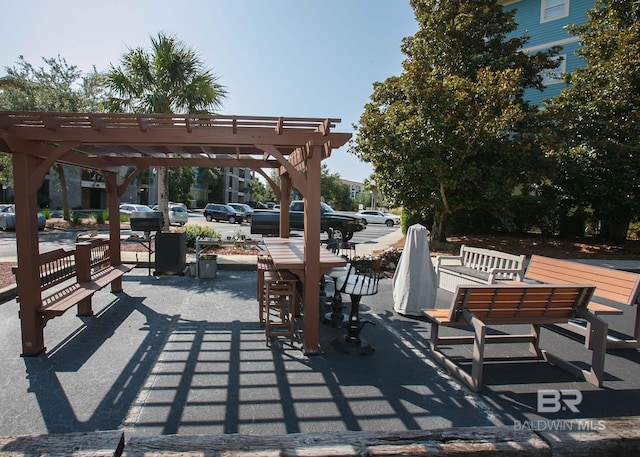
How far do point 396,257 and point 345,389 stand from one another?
6908 millimetres

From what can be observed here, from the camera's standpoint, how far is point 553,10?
18.7 metres

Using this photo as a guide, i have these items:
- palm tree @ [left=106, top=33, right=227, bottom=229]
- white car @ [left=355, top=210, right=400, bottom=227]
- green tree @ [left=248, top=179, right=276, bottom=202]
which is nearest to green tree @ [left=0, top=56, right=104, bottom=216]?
Answer: palm tree @ [left=106, top=33, right=227, bottom=229]

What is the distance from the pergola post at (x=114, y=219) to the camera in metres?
6.46

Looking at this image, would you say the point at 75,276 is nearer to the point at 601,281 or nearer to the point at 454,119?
the point at 601,281

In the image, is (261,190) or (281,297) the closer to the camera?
(281,297)

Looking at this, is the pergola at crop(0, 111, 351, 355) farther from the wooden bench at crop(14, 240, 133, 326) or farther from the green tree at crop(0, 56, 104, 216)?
the green tree at crop(0, 56, 104, 216)

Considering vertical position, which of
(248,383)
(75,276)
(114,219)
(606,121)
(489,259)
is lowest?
(248,383)

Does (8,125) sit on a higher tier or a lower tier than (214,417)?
higher

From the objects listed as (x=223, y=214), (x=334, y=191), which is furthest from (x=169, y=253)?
(x=334, y=191)

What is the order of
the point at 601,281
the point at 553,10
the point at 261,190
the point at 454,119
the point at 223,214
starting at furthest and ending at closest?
the point at 261,190, the point at 223,214, the point at 553,10, the point at 454,119, the point at 601,281

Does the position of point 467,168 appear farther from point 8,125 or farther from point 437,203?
point 8,125

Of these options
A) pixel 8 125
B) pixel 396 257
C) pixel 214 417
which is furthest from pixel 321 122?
pixel 396 257

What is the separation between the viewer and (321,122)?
13.2 ft

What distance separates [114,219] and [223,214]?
21.7 metres
